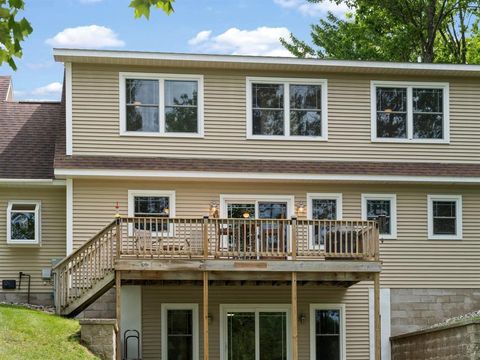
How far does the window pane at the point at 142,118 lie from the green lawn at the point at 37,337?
5.13m

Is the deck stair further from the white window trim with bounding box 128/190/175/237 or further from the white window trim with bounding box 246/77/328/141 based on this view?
Result: the white window trim with bounding box 246/77/328/141

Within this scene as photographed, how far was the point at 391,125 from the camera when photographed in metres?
22.0

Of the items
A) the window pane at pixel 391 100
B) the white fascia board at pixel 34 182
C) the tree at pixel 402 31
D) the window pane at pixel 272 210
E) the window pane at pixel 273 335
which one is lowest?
the window pane at pixel 273 335

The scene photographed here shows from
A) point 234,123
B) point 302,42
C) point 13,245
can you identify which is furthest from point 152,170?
point 302,42

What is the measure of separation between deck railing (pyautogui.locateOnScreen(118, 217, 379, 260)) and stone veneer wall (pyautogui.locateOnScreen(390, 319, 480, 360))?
6.90 ft

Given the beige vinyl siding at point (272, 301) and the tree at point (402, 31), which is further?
the tree at point (402, 31)

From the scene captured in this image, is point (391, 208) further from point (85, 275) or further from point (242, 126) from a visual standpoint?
point (85, 275)

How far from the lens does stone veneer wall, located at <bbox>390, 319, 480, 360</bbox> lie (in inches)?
646

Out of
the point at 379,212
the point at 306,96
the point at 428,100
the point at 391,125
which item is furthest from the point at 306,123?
the point at 428,100

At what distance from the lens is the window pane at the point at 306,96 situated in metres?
21.6

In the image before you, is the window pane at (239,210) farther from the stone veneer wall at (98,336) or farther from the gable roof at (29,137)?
the stone veneer wall at (98,336)

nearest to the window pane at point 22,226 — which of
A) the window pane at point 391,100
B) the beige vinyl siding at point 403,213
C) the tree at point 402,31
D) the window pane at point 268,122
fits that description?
the beige vinyl siding at point 403,213

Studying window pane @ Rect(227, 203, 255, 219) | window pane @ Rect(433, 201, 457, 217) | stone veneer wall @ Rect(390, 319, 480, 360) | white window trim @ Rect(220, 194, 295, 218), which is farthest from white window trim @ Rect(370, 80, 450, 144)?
stone veneer wall @ Rect(390, 319, 480, 360)

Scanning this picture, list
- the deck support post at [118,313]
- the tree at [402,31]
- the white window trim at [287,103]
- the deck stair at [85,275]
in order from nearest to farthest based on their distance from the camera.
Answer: the deck support post at [118,313], the deck stair at [85,275], the white window trim at [287,103], the tree at [402,31]
